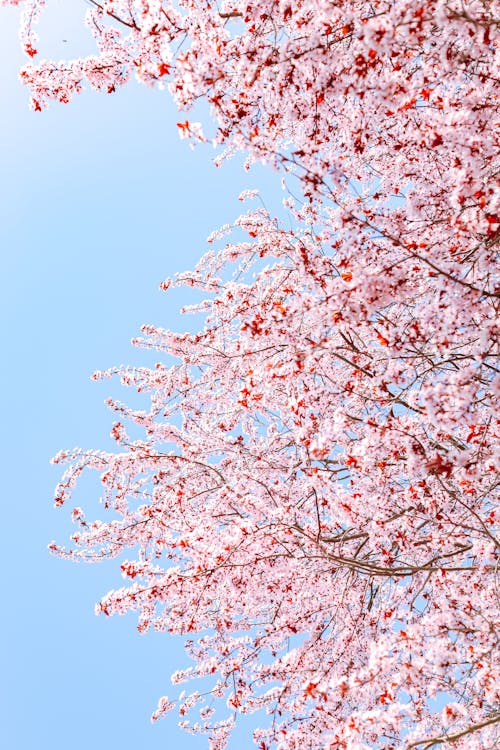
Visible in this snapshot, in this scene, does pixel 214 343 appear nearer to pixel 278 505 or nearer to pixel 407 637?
pixel 278 505

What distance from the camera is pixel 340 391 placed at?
4465 millimetres

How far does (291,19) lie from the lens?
387 centimetres

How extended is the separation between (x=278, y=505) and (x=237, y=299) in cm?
231

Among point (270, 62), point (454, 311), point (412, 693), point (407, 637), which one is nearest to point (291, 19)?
point (270, 62)

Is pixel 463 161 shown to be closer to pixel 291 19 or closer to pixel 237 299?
pixel 291 19

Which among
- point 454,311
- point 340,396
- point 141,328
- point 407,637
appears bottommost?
point 407,637

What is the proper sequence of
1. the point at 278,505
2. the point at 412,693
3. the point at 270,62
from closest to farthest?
the point at 270,62
the point at 412,693
the point at 278,505

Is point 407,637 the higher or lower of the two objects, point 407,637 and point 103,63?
the lower

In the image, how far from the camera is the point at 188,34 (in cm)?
331

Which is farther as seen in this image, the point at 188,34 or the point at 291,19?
the point at 291,19

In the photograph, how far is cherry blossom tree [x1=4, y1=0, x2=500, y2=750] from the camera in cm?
313

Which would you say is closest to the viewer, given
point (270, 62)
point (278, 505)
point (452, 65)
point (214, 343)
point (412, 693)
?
point (452, 65)

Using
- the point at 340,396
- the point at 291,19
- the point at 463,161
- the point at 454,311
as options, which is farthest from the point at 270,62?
the point at 340,396

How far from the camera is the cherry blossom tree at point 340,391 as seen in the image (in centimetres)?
313
